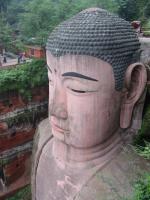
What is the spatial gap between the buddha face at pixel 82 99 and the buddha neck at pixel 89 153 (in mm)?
91

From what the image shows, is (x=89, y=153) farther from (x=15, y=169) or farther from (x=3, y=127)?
(x=15, y=169)

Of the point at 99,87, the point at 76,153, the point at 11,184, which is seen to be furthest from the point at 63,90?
the point at 11,184

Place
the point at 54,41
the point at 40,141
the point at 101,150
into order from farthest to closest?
the point at 40,141 < the point at 101,150 < the point at 54,41

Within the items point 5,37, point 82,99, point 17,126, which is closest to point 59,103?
point 82,99

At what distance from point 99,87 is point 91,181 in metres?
0.74

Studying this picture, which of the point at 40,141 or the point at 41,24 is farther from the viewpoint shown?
Answer: the point at 41,24

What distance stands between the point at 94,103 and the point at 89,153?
1.50 ft

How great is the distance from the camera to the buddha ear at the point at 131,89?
6.77ft

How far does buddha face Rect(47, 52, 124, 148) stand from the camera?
192 centimetres

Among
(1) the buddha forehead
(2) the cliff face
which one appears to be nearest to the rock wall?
(2) the cliff face

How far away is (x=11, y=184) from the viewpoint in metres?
4.12

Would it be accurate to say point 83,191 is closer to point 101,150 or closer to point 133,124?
point 101,150

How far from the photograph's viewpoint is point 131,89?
2.15 meters

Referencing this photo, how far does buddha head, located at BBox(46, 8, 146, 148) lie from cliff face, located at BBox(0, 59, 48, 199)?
1.94 m
